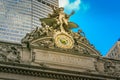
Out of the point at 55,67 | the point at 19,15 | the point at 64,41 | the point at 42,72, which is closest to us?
the point at 42,72

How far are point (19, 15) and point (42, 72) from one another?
157ft

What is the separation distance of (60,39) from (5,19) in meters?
44.1

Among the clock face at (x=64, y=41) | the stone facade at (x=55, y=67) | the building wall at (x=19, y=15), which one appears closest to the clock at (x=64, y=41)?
the clock face at (x=64, y=41)

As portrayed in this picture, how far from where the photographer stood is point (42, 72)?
29375mm

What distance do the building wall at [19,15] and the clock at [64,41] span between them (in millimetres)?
40164

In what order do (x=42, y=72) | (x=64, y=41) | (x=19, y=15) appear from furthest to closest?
1. (x=19, y=15)
2. (x=64, y=41)
3. (x=42, y=72)

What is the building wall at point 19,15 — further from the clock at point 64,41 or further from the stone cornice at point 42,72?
the stone cornice at point 42,72

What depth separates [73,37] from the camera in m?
33.5

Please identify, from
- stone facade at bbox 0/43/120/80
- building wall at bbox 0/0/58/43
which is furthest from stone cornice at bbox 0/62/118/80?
building wall at bbox 0/0/58/43

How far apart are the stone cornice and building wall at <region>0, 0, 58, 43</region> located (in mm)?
42996

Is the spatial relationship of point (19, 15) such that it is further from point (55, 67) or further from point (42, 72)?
point (42, 72)

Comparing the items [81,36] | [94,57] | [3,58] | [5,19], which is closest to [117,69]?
[94,57]

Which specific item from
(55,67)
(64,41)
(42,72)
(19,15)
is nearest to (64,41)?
(64,41)

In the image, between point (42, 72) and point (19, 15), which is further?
point (19, 15)
